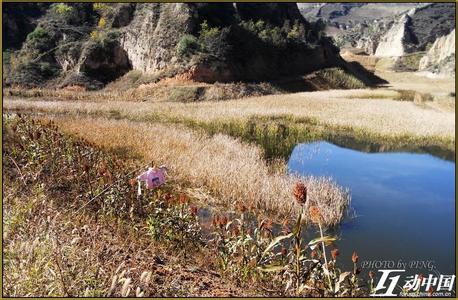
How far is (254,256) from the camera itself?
6.80 meters

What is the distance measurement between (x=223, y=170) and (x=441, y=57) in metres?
96.6

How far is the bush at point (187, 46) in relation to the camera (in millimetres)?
48750

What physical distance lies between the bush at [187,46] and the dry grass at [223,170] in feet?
103

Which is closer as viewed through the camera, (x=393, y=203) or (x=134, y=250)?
(x=134, y=250)

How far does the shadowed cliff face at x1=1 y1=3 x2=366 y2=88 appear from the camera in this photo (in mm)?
49781

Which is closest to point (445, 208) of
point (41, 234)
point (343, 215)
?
point (343, 215)

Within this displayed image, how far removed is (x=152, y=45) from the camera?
5247 cm

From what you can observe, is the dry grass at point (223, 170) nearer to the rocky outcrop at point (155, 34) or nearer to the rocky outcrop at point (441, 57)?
the rocky outcrop at point (155, 34)

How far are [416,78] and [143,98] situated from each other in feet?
187

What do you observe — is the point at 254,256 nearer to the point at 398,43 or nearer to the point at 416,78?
the point at 416,78

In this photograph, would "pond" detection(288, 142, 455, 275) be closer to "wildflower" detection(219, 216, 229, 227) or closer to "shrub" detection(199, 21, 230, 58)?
"wildflower" detection(219, 216, 229, 227)

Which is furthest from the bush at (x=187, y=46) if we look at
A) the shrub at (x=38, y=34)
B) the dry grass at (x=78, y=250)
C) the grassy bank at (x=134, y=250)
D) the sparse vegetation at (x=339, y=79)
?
the grassy bank at (x=134, y=250)

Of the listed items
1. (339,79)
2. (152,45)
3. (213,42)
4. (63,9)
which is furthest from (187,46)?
(339,79)

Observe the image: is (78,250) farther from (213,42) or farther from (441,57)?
(441,57)
